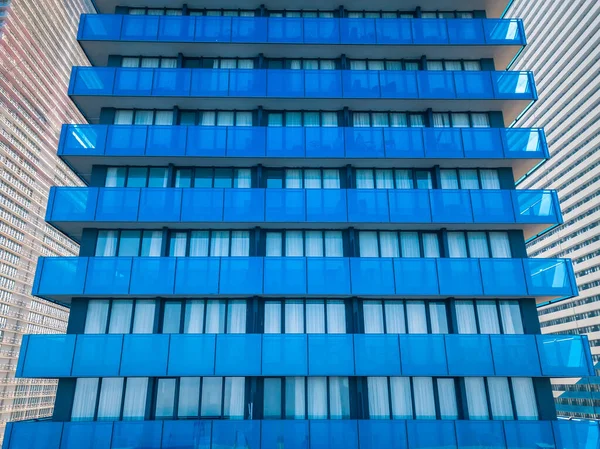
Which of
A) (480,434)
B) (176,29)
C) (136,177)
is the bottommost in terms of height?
(480,434)

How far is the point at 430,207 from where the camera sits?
696 inches

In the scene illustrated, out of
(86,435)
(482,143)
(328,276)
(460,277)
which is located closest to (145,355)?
(86,435)

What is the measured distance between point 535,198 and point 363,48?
11121mm

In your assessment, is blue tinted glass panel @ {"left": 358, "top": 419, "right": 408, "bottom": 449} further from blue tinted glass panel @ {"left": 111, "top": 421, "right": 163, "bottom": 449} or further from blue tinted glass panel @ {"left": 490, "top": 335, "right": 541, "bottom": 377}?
blue tinted glass panel @ {"left": 111, "top": 421, "right": 163, "bottom": 449}

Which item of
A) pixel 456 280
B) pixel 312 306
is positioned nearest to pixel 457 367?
pixel 456 280

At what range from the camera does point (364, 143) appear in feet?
61.4

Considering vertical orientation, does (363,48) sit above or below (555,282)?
above

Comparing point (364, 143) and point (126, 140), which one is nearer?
point (126, 140)

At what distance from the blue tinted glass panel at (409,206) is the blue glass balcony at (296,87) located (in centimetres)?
500

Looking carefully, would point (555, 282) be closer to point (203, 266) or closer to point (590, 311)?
point (203, 266)

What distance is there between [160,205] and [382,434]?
41.4 feet

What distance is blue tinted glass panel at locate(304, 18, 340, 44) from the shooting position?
20422 mm

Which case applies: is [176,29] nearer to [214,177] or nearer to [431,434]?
[214,177]

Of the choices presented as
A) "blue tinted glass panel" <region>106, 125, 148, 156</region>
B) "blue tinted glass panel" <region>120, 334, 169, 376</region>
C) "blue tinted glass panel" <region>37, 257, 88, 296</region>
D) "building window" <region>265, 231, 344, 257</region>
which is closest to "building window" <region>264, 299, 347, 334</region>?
"building window" <region>265, 231, 344, 257</region>
